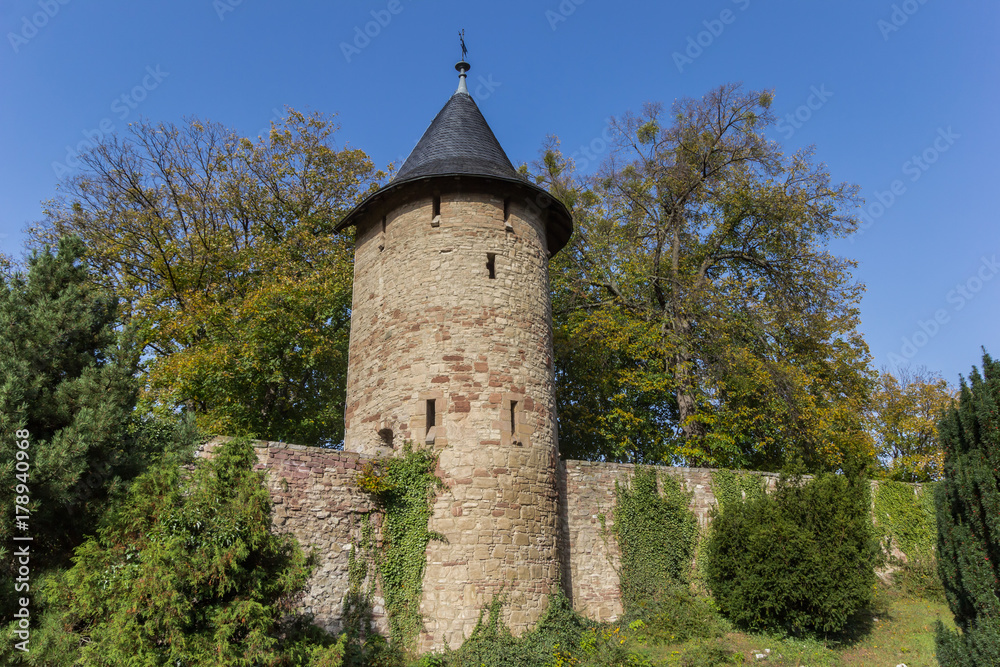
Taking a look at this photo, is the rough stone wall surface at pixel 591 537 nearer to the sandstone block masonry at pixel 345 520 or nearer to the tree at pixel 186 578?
the sandstone block masonry at pixel 345 520

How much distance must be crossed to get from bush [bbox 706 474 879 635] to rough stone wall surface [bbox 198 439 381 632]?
588cm

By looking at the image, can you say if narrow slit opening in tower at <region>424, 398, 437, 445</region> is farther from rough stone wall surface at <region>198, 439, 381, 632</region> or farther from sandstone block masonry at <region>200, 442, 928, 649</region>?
rough stone wall surface at <region>198, 439, 381, 632</region>

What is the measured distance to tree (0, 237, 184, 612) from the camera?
615 centimetres

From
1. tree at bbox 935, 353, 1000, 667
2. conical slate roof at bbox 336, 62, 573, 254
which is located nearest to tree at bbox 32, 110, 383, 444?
conical slate roof at bbox 336, 62, 573, 254

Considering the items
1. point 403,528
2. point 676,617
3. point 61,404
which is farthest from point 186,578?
point 676,617

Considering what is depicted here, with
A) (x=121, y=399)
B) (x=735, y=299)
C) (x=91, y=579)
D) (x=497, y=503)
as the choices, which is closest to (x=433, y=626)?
(x=497, y=503)

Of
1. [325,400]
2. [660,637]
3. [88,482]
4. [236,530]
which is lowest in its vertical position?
[660,637]

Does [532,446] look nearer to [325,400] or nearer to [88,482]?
[88,482]

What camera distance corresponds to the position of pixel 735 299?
60.5 ft

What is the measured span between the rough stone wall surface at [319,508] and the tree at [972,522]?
23.4 ft

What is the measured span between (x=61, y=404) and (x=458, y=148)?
25.1 ft

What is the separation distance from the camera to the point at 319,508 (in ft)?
30.7

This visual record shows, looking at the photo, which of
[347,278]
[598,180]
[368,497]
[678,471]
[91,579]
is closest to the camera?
[91,579]

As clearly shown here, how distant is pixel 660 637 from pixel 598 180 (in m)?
15.3
